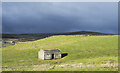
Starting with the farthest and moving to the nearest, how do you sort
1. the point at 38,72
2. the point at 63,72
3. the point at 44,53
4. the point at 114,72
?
the point at 44,53
the point at 38,72
the point at 63,72
the point at 114,72

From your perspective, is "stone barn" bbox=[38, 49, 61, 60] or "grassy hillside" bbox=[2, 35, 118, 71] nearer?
"grassy hillside" bbox=[2, 35, 118, 71]

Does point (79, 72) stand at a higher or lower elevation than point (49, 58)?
higher

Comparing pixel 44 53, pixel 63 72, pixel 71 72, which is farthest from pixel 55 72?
pixel 44 53

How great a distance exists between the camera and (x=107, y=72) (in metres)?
24.9

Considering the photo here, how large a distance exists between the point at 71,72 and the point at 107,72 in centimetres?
790

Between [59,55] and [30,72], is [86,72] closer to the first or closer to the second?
[30,72]

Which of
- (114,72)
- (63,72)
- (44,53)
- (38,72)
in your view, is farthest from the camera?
(44,53)

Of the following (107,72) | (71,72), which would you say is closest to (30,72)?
(71,72)

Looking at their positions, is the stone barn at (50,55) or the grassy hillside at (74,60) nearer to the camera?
the grassy hillside at (74,60)

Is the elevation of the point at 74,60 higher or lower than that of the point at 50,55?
higher

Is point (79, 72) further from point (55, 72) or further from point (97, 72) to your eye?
point (55, 72)

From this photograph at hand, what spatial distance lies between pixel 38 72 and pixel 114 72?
1771 cm

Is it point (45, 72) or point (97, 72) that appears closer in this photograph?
point (97, 72)

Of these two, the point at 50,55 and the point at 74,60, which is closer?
the point at 74,60
